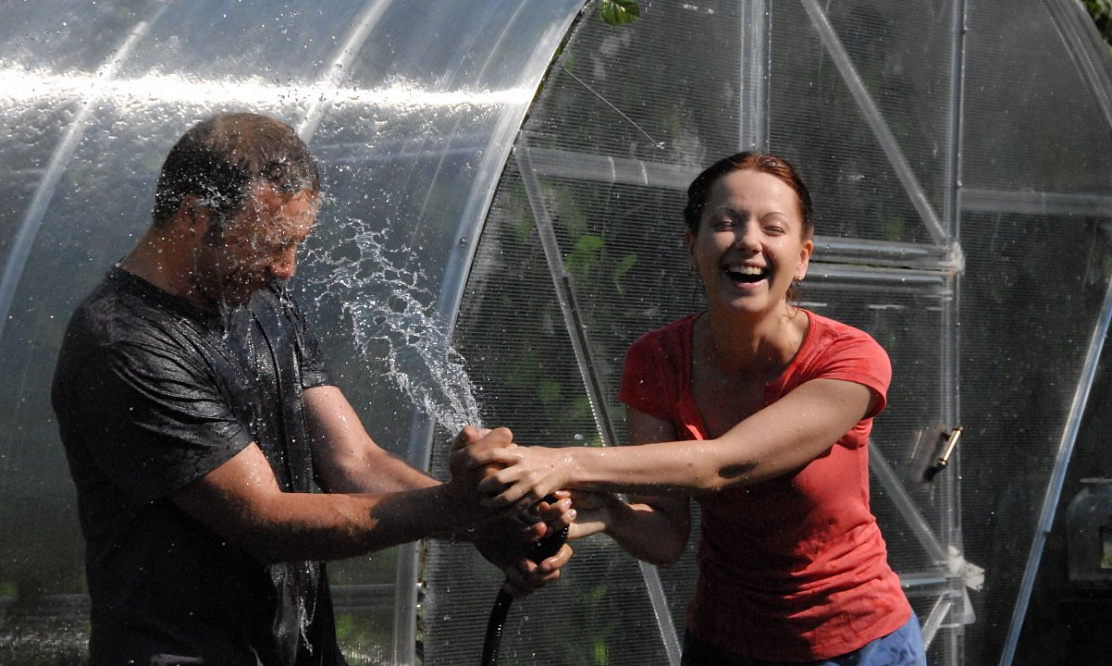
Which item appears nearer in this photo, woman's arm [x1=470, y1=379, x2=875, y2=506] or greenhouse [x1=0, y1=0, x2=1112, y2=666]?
woman's arm [x1=470, y1=379, x2=875, y2=506]

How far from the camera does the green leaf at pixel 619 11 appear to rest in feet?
13.9

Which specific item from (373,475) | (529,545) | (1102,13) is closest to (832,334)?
(529,545)

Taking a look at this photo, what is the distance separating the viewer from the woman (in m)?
2.89

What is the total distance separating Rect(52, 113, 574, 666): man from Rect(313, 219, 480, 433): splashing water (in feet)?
2.46

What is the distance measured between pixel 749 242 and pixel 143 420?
139cm

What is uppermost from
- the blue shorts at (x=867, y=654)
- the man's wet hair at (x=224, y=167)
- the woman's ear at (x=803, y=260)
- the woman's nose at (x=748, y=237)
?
the man's wet hair at (x=224, y=167)

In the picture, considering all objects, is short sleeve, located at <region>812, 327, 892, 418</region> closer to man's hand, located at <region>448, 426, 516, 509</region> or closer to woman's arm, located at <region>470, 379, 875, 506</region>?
woman's arm, located at <region>470, 379, 875, 506</region>

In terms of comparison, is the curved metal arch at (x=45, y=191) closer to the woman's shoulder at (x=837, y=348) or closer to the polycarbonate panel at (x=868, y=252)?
the polycarbonate panel at (x=868, y=252)

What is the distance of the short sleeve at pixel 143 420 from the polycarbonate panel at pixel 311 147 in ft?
2.87

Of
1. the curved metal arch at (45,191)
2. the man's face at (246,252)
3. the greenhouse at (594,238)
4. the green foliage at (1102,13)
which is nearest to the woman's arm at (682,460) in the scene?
the man's face at (246,252)

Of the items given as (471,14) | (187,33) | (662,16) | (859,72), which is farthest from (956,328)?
(187,33)

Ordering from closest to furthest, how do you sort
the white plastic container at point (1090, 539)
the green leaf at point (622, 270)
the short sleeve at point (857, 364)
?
the short sleeve at point (857, 364), the green leaf at point (622, 270), the white plastic container at point (1090, 539)

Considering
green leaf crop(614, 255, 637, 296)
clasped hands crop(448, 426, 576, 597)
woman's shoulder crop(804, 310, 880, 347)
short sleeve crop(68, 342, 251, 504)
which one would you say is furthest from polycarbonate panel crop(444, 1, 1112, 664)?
short sleeve crop(68, 342, 251, 504)

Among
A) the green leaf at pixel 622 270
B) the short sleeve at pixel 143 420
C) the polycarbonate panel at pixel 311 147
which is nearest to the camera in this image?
the short sleeve at pixel 143 420
